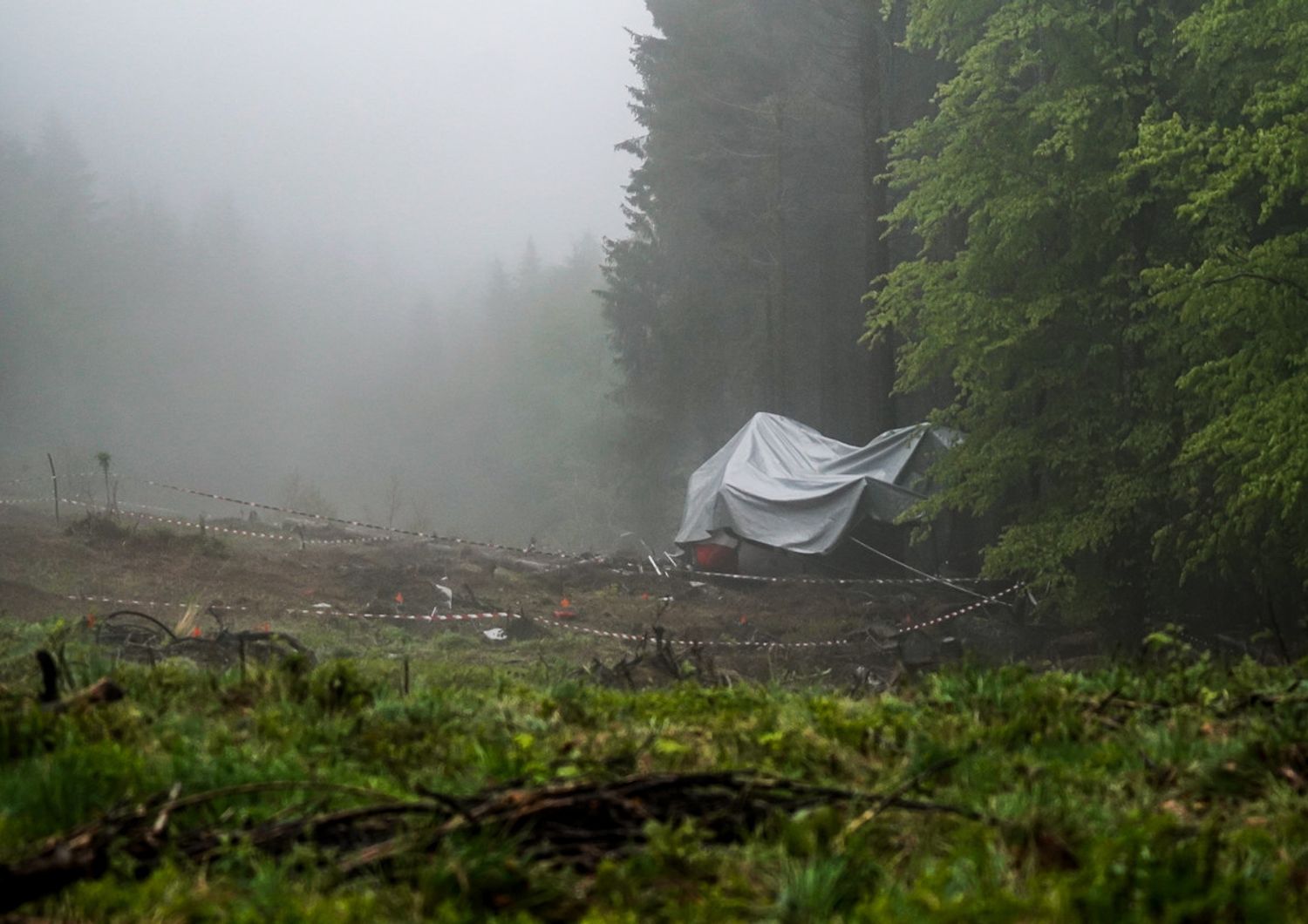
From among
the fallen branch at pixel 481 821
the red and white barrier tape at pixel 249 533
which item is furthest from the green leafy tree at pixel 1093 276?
the red and white barrier tape at pixel 249 533

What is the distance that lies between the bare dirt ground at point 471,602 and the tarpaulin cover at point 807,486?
103 cm

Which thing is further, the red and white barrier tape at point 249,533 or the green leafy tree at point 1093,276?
the red and white barrier tape at point 249,533

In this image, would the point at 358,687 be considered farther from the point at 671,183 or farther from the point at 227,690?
the point at 671,183

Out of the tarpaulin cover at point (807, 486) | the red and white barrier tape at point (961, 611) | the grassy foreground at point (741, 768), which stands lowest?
the red and white barrier tape at point (961, 611)

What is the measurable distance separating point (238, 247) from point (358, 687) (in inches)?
3409

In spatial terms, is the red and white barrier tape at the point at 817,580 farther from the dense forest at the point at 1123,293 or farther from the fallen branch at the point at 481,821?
the fallen branch at the point at 481,821

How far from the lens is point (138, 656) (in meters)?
8.83

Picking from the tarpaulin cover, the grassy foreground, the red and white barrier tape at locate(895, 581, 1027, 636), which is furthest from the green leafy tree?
the grassy foreground

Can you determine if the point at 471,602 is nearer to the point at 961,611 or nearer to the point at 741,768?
the point at 961,611

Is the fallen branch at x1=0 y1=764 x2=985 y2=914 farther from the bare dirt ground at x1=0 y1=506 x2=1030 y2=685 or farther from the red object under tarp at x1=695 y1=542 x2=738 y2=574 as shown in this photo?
the red object under tarp at x1=695 y1=542 x2=738 y2=574

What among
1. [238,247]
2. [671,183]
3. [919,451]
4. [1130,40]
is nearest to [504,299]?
[238,247]

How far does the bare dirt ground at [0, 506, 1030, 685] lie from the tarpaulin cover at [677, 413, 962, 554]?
1.03m

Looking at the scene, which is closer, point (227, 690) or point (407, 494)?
point (227, 690)

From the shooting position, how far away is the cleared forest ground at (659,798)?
7.77 ft
